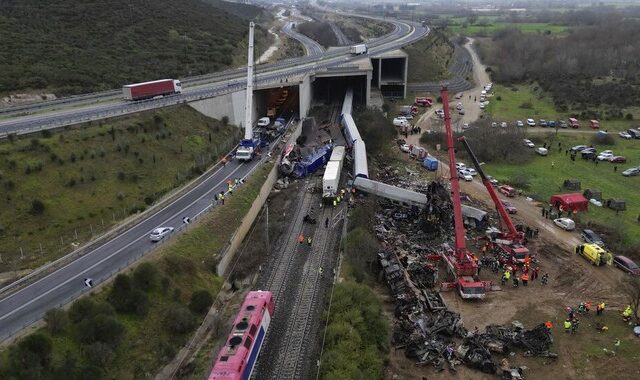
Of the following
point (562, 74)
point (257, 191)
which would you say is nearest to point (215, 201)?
point (257, 191)

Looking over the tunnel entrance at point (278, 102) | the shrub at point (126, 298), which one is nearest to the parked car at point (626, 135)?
the tunnel entrance at point (278, 102)

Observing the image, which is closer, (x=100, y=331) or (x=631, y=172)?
(x=100, y=331)

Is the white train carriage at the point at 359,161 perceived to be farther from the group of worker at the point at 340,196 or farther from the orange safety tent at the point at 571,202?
the orange safety tent at the point at 571,202

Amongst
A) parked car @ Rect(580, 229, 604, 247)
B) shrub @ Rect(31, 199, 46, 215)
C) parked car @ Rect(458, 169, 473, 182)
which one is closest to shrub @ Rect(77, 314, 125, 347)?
shrub @ Rect(31, 199, 46, 215)

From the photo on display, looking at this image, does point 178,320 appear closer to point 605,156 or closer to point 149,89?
point 149,89

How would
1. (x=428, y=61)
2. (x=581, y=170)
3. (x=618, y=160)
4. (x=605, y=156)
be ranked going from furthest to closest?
1. (x=428, y=61)
2. (x=605, y=156)
3. (x=618, y=160)
4. (x=581, y=170)

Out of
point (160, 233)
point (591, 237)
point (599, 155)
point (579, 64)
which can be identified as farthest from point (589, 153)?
point (579, 64)
